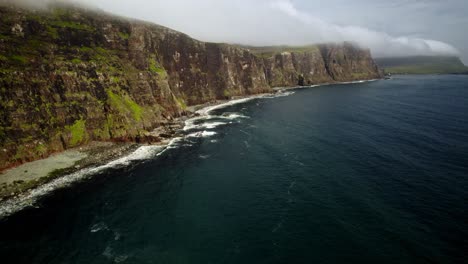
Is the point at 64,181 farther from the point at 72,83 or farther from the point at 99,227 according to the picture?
the point at 72,83

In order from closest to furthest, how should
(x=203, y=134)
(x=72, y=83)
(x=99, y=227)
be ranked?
(x=99, y=227)
(x=72, y=83)
(x=203, y=134)

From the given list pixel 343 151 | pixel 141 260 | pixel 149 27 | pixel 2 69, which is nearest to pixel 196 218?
pixel 141 260

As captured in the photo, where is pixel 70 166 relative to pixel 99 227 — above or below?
above

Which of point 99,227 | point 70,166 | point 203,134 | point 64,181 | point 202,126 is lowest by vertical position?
point 99,227

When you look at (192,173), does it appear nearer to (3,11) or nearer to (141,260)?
(141,260)

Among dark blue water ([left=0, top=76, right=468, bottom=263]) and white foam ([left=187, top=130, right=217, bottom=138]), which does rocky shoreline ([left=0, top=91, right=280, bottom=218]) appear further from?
dark blue water ([left=0, top=76, right=468, bottom=263])

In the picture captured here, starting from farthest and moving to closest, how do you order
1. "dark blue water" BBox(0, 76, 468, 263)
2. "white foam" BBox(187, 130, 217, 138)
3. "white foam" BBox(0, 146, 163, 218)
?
"white foam" BBox(187, 130, 217, 138) < "white foam" BBox(0, 146, 163, 218) < "dark blue water" BBox(0, 76, 468, 263)

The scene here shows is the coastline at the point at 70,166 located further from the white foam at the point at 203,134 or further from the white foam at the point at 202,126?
the white foam at the point at 202,126

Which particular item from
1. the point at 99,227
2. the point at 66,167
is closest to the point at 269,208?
the point at 99,227

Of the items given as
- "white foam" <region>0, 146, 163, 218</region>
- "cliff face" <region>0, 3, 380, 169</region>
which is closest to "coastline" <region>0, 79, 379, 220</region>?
"white foam" <region>0, 146, 163, 218</region>
